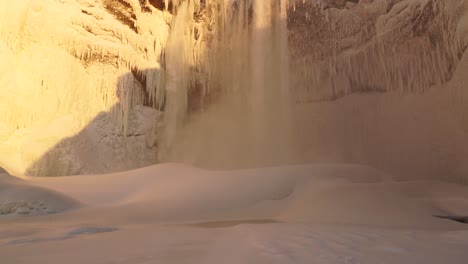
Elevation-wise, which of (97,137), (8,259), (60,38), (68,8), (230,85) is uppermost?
(68,8)

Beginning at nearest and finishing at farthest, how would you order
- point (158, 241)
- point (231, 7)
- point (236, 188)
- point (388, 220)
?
point (158, 241), point (388, 220), point (236, 188), point (231, 7)

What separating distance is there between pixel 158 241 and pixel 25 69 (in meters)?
7.91

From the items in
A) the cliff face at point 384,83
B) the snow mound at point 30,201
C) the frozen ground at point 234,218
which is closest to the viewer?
the frozen ground at point 234,218

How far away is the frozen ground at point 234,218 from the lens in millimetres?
1645

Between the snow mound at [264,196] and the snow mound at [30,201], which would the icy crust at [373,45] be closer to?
the snow mound at [264,196]

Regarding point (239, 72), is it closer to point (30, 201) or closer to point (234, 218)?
point (30, 201)

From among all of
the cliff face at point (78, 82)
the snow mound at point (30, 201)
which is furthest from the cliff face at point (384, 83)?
the snow mound at point (30, 201)

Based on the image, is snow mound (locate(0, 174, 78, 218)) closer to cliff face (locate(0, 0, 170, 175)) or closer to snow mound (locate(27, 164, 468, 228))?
snow mound (locate(27, 164, 468, 228))

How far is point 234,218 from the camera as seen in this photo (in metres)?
3.60

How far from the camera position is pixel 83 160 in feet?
27.2

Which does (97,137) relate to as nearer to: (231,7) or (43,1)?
(43,1)

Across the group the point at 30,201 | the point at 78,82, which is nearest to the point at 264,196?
the point at 30,201

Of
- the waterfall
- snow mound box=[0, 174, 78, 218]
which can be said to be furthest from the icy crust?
snow mound box=[0, 174, 78, 218]

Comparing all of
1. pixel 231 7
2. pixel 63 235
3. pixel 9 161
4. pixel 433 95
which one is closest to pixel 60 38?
pixel 9 161
